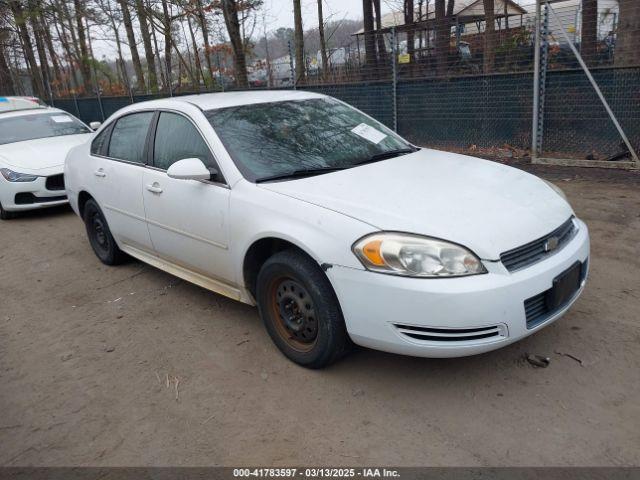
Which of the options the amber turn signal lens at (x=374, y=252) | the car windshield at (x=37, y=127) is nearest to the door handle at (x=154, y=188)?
the amber turn signal lens at (x=374, y=252)

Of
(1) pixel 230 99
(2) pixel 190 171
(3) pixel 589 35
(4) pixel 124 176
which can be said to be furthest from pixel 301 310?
(3) pixel 589 35

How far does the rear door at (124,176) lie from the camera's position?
450 cm

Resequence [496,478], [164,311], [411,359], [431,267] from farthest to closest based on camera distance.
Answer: [164,311], [411,359], [431,267], [496,478]

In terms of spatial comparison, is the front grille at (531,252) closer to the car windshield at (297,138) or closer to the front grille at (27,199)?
the car windshield at (297,138)

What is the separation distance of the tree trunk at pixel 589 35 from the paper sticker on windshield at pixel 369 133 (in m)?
4.77

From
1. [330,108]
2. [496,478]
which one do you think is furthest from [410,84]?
[496,478]

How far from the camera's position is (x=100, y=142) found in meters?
5.26

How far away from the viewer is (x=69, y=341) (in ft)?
13.0

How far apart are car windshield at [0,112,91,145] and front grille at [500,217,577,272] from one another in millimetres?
8082

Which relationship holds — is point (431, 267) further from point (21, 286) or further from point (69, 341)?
point (21, 286)

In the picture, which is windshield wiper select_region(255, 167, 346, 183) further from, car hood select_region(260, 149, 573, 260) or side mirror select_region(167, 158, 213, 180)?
side mirror select_region(167, 158, 213, 180)

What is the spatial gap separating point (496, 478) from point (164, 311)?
2826 millimetres

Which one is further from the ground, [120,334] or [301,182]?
[301,182]

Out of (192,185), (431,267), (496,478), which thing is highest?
(192,185)
